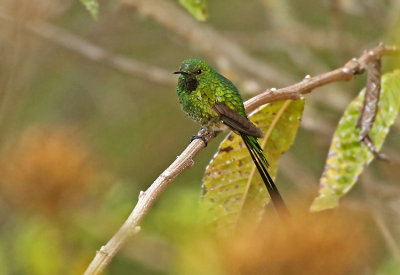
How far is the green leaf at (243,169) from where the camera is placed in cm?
195

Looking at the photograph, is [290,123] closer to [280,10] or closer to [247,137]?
[247,137]

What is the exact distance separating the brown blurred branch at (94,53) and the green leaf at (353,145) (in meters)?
1.81

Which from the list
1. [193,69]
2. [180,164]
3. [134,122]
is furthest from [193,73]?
[134,122]

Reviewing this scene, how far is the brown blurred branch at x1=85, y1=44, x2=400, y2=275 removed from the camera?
122 cm

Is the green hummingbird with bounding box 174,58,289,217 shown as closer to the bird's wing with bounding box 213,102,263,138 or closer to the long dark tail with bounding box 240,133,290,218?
the bird's wing with bounding box 213,102,263,138

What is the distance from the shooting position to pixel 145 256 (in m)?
3.23

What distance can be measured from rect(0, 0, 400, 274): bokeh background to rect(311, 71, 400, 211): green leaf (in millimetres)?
179

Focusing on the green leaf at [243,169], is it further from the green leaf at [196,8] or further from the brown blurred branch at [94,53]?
the brown blurred branch at [94,53]

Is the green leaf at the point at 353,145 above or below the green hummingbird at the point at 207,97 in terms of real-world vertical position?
below

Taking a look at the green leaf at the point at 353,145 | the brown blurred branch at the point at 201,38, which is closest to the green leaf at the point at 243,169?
the green leaf at the point at 353,145

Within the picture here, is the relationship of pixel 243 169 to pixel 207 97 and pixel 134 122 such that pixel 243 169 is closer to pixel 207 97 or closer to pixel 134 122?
pixel 207 97

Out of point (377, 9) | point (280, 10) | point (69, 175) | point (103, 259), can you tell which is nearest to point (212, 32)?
point (280, 10)

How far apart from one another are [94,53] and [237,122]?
2119mm

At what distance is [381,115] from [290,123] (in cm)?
26
